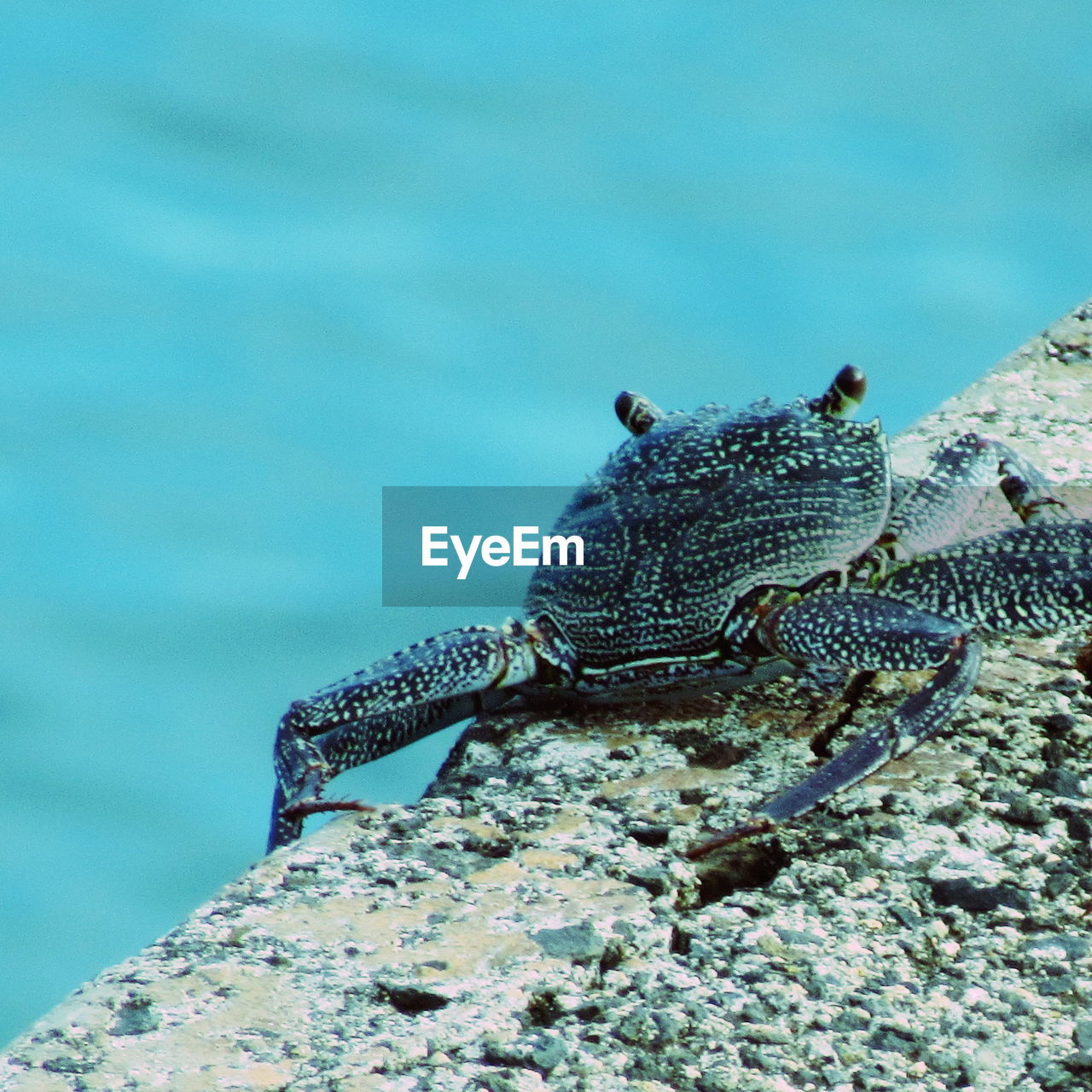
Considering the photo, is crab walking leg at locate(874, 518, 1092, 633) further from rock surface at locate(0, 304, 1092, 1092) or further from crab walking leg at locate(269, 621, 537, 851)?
crab walking leg at locate(269, 621, 537, 851)

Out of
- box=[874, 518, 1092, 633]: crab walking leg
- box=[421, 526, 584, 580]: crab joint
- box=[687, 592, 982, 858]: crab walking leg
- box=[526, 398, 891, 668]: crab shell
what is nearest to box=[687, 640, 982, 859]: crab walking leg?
box=[687, 592, 982, 858]: crab walking leg

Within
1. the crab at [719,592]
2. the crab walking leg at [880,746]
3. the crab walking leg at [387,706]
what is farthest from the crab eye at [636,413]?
the crab walking leg at [880,746]

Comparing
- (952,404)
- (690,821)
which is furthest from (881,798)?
(952,404)

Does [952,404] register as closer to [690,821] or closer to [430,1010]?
[690,821]

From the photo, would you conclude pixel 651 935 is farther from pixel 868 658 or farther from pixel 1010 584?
pixel 1010 584

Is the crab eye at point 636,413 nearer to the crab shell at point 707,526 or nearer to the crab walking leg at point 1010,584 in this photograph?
the crab shell at point 707,526

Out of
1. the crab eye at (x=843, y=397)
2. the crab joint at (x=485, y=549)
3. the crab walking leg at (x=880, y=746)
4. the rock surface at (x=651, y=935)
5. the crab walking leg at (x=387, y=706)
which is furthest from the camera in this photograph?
the crab joint at (x=485, y=549)
